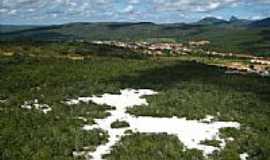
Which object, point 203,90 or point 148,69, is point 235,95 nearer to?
point 203,90

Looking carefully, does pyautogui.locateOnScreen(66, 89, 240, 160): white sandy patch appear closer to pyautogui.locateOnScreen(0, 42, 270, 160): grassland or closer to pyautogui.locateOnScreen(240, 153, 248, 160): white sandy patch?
pyautogui.locateOnScreen(0, 42, 270, 160): grassland

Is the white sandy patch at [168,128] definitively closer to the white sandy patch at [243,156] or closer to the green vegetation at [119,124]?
the green vegetation at [119,124]

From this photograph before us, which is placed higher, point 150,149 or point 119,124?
point 150,149

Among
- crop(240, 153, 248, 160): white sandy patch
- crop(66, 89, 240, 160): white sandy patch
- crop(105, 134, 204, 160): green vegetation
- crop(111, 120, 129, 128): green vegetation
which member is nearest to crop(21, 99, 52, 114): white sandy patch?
crop(66, 89, 240, 160): white sandy patch

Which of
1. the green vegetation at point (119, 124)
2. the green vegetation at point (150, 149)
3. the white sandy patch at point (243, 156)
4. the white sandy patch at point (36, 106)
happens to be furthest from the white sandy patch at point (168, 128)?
the white sandy patch at point (36, 106)

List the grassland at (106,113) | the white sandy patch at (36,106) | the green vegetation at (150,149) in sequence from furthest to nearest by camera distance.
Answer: the white sandy patch at (36,106)
the grassland at (106,113)
the green vegetation at (150,149)

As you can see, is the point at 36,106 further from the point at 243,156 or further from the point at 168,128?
the point at 243,156

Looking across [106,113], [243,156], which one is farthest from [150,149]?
[106,113]

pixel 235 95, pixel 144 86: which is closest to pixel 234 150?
pixel 235 95

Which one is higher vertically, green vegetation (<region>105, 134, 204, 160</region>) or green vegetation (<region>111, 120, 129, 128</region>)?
green vegetation (<region>105, 134, 204, 160</region>)
